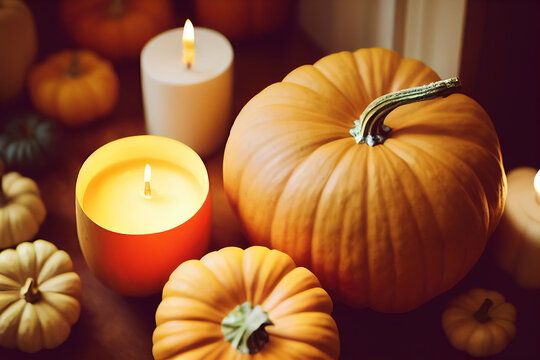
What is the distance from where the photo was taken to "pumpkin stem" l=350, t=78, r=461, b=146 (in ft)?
2.65

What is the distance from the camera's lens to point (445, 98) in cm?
90

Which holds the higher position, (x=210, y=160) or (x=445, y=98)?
(x=445, y=98)

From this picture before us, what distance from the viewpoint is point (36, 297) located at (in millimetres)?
834

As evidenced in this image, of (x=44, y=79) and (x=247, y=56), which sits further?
(x=247, y=56)

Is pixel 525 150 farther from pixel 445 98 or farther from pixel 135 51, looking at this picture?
pixel 135 51

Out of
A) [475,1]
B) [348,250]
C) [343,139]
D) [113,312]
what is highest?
[475,1]

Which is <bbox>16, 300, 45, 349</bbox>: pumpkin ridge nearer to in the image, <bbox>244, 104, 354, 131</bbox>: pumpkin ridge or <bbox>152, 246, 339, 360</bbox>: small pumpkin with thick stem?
<bbox>152, 246, 339, 360</bbox>: small pumpkin with thick stem

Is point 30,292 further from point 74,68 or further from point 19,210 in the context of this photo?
point 74,68

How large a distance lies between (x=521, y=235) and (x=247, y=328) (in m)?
0.44

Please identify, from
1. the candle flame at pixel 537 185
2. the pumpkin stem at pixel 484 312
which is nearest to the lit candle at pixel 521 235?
the candle flame at pixel 537 185

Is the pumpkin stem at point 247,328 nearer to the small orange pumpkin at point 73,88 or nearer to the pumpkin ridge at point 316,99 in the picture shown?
the pumpkin ridge at point 316,99

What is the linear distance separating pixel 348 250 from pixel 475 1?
45 centimetres

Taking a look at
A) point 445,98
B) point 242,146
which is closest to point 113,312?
point 242,146

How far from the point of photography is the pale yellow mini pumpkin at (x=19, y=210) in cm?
95
